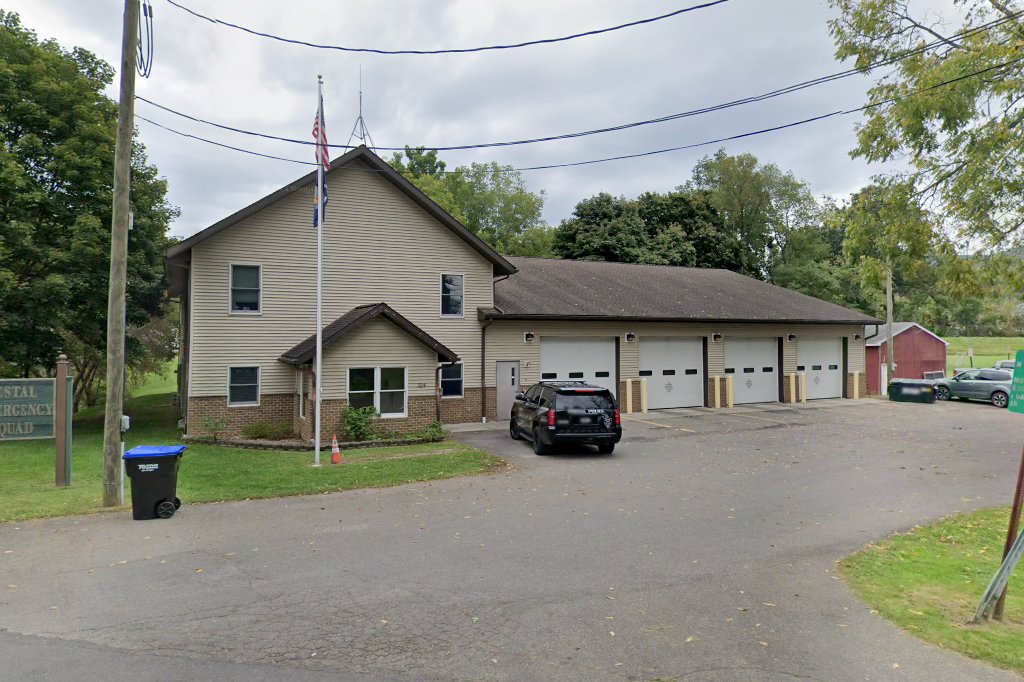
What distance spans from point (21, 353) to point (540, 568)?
65.1ft

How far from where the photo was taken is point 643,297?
84.1 feet

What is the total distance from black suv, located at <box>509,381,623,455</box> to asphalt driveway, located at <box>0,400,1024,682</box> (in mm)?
2092

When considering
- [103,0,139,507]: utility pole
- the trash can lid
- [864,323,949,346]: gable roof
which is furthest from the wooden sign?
[864,323,949,346]: gable roof

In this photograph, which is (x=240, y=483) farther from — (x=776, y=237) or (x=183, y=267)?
(x=776, y=237)

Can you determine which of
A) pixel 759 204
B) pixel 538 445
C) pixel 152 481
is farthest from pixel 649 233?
pixel 152 481

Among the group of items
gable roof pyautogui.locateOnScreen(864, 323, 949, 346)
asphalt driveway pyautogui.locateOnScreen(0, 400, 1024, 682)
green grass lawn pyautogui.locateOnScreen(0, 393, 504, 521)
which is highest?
gable roof pyautogui.locateOnScreen(864, 323, 949, 346)

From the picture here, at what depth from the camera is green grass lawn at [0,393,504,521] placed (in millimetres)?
10195

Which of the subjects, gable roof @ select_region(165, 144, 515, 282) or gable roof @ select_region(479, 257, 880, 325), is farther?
gable roof @ select_region(479, 257, 880, 325)

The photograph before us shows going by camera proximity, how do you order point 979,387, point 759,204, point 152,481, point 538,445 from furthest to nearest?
point 759,204
point 979,387
point 538,445
point 152,481

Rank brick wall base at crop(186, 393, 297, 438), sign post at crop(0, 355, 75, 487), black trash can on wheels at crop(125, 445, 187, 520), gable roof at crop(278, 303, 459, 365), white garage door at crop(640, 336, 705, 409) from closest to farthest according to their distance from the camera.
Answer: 1. black trash can on wheels at crop(125, 445, 187, 520)
2. sign post at crop(0, 355, 75, 487)
3. gable roof at crop(278, 303, 459, 365)
4. brick wall base at crop(186, 393, 297, 438)
5. white garage door at crop(640, 336, 705, 409)

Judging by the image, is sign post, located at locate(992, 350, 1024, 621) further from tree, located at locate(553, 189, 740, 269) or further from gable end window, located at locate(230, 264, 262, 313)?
tree, located at locate(553, 189, 740, 269)

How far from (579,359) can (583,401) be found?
8.25 m

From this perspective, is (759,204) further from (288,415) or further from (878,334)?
(288,415)

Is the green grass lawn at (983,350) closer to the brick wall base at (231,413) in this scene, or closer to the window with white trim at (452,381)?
the window with white trim at (452,381)
